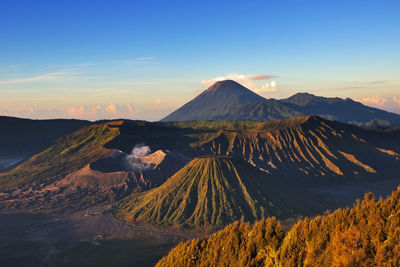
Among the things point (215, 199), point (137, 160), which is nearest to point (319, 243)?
point (215, 199)

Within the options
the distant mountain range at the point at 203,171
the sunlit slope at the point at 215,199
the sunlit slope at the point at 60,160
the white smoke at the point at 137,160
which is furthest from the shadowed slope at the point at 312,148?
the sunlit slope at the point at 60,160

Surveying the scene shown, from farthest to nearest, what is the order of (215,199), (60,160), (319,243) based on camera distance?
(60,160)
(215,199)
(319,243)

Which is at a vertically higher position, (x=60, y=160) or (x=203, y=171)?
(x=60, y=160)

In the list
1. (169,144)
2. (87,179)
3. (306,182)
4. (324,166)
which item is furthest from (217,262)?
(169,144)

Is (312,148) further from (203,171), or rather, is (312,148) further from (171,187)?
(171,187)

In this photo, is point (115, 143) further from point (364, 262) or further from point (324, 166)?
point (364, 262)

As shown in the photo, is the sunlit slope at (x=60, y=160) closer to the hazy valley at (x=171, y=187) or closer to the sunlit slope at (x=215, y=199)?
the hazy valley at (x=171, y=187)
